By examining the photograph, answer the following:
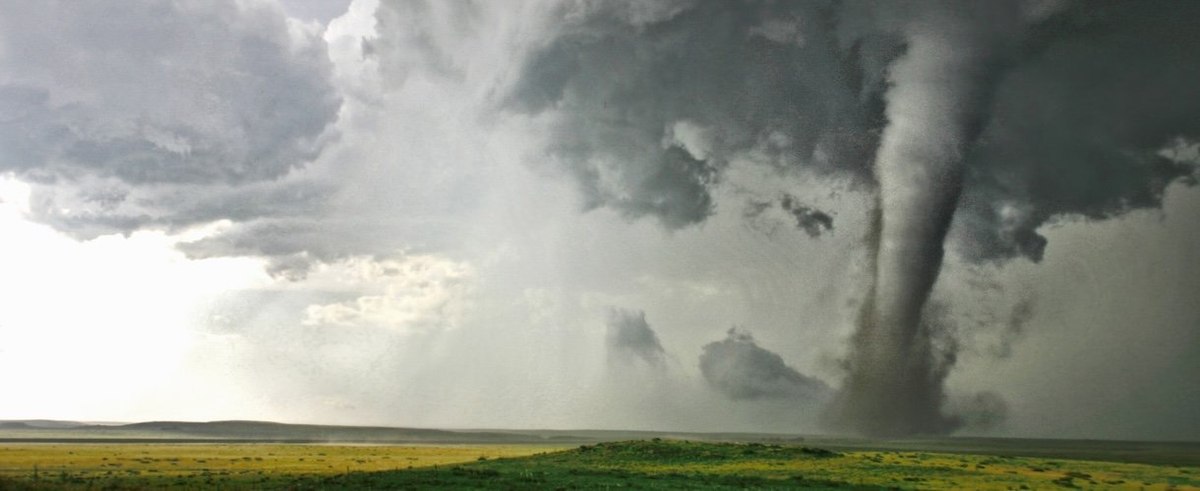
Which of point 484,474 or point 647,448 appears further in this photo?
point 647,448

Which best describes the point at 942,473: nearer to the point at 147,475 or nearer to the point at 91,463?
the point at 147,475

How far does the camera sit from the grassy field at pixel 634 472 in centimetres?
7775

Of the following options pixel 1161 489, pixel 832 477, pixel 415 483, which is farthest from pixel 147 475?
pixel 1161 489

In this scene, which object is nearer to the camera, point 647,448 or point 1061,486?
point 1061,486

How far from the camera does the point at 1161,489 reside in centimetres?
8338

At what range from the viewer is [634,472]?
92.2 metres

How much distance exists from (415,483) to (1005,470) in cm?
7386

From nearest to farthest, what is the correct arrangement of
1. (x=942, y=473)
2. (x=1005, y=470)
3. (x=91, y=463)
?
(x=942, y=473), (x=1005, y=470), (x=91, y=463)

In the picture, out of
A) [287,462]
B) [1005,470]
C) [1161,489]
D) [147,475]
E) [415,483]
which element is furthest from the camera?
[287,462]

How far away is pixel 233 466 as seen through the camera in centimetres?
10738

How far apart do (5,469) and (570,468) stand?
69.6 m

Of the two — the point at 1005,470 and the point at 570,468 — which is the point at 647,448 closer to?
the point at 570,468

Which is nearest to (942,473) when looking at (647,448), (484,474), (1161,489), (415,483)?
(1161,489)

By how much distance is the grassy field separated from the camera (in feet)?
255
